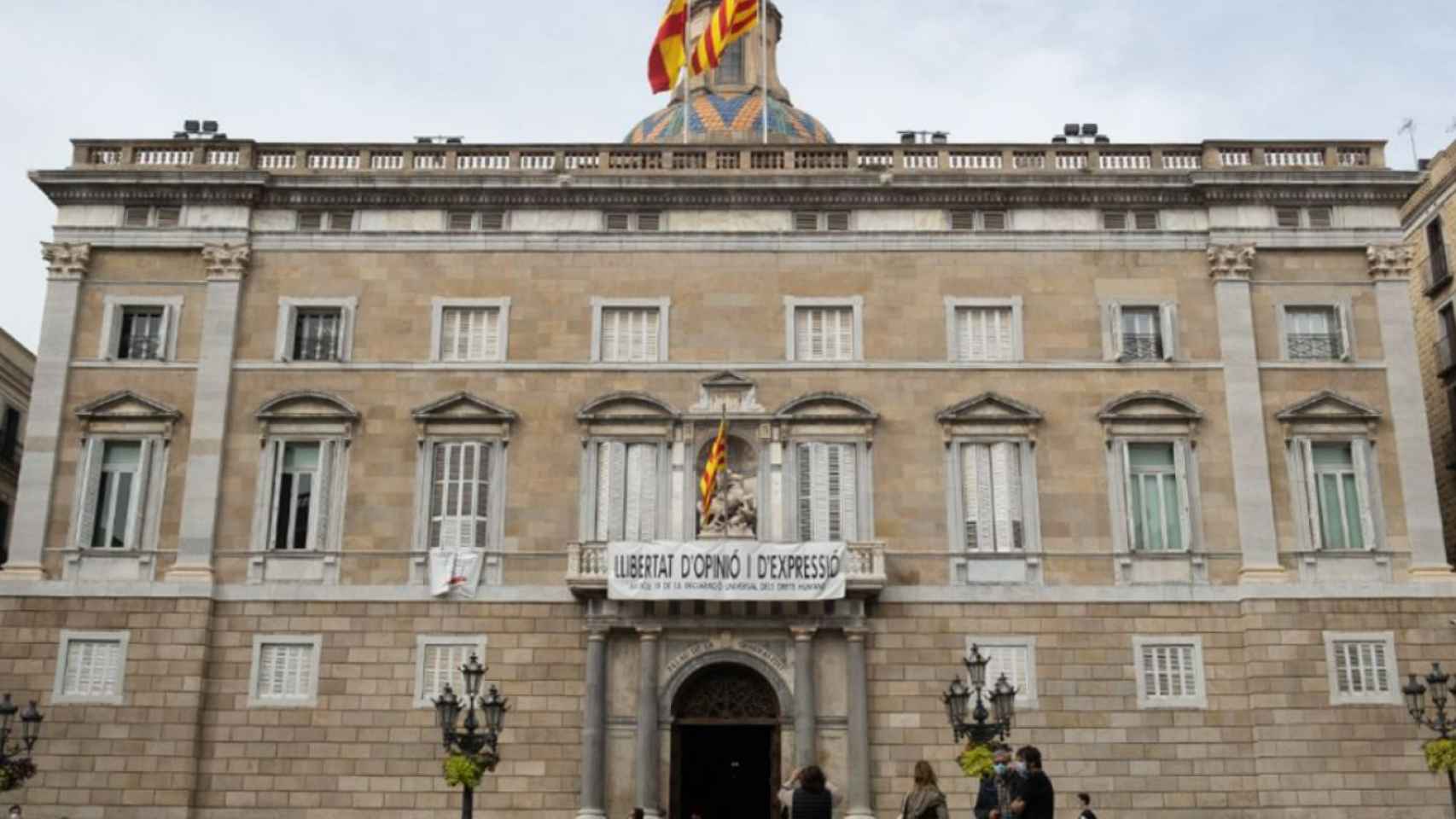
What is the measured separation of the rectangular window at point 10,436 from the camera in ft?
135

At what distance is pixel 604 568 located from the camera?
2881 cm

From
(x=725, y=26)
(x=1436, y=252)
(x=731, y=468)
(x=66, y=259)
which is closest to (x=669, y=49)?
(x=725, y=26)

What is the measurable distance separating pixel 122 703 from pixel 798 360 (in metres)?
15.1

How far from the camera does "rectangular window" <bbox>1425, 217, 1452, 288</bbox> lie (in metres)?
37.9

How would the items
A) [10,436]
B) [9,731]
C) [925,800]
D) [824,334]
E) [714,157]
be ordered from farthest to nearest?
[10,436] < [714,157] < [824,334] < [9,731] < [925,800]

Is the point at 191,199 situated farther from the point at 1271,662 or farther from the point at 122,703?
the point at 1271,662

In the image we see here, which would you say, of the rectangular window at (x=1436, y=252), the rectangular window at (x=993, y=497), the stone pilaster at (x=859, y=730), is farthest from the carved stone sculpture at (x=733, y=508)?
the rectangular window at (x=1436, y=252)

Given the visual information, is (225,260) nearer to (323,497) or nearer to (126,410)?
(126,410)

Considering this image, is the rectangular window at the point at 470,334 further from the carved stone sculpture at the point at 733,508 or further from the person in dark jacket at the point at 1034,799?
the person in dark jacket at the point at 1034,799

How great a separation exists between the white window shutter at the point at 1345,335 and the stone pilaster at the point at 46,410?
87.3 ft

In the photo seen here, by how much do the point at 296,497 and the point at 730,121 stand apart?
844 inches

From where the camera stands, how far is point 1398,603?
95.1ft

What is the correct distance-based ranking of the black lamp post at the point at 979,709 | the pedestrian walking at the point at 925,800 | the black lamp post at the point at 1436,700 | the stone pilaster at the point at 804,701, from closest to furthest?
the pedestrian walking at the point at 925,800 < the black lamp post at the point at 979,709 < the black lamp post at the point at 1436,700 < the stone pilaster at the point at 804,701

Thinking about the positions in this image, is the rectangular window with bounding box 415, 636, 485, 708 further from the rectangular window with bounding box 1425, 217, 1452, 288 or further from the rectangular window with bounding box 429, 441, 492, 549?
the rectangular window with bounding box 1425, 217, 1452, 288
